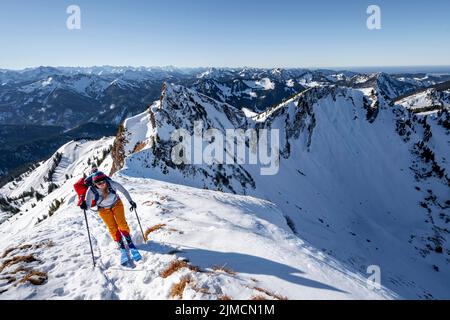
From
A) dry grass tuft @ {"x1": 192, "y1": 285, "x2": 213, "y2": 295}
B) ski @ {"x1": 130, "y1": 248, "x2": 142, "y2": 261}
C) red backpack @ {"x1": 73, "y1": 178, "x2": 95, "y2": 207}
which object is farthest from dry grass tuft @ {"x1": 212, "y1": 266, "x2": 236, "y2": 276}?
red backpack @ {"x1": 73, "y1": 178, "x2": 95, "y2": 207}

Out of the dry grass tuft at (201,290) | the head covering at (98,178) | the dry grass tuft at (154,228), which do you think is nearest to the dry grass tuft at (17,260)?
the head covering at (98,178)

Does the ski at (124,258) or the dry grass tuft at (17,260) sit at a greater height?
the ski at (124,258)

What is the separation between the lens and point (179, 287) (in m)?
9.62

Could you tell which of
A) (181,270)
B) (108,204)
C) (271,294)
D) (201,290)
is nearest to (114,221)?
(108,204)

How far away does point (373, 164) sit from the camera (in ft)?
384

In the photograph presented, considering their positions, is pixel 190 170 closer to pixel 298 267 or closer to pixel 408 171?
pixel 298 267

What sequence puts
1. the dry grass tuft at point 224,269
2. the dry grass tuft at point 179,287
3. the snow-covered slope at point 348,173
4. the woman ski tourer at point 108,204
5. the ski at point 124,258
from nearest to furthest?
the dry grass tuft at point 179,287 < the dry grass tuft at point 224,269 < the ski at point 124,258 < the woman ski tourer at point 108,204 < the snow-covered slope at point 348,173

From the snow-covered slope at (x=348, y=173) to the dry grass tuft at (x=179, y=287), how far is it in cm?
2790

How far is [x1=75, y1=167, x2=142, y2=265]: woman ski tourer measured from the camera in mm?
12352

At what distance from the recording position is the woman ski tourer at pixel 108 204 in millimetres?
12352

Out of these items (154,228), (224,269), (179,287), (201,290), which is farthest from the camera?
(154,228)

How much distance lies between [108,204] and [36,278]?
3.80 metres

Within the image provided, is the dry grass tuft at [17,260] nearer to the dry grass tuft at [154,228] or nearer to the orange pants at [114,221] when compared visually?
the orange pants at [114,221]

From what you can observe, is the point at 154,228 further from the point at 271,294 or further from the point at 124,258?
the point at 271,294
